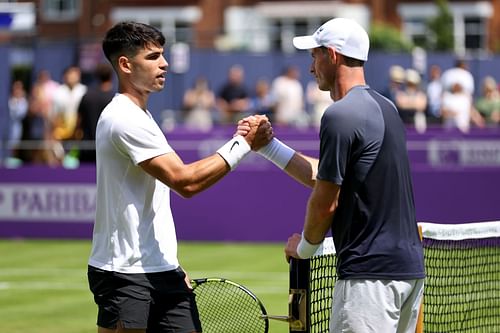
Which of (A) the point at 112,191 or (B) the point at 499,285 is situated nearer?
(A) the point at 112,191

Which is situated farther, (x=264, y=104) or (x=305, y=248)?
(x=264, y=104)

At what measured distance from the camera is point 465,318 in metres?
8.32

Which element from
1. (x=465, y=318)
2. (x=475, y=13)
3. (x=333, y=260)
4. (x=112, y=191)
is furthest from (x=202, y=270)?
(x=475, y=13)

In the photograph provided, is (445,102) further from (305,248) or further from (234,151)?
(305,248)

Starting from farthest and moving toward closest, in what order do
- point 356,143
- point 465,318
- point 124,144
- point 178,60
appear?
point 178,60 → point 465,318 → point 124,144 → point 356,143

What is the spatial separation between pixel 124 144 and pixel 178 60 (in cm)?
2328

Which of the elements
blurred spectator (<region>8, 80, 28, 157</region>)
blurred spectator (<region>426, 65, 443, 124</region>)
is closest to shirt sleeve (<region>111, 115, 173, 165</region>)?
blurred spectator (<region>426, 65, 443, 124</region>)

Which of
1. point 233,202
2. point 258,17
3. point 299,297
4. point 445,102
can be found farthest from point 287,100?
point 258,17

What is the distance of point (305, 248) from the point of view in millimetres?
5301

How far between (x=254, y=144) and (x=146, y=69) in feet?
2.19

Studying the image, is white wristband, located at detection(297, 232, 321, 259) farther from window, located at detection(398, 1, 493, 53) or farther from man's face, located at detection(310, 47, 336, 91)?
window, located at detection(398, 1, 493, 53)

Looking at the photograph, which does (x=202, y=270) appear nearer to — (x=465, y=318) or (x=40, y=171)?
(x=40, y=171)

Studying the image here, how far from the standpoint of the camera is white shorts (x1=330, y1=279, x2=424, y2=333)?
202 inches

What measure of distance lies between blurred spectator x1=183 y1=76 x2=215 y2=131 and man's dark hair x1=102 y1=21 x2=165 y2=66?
19.6 metres
